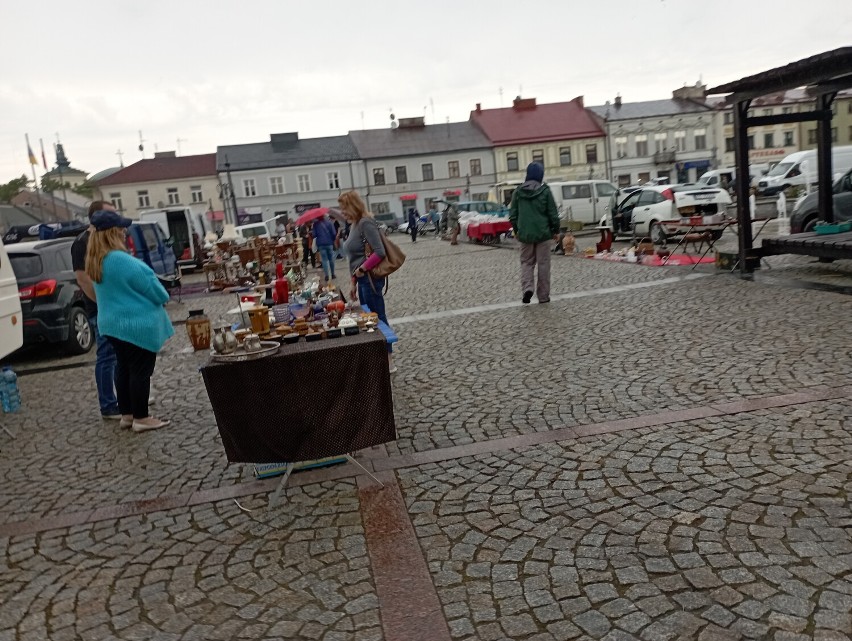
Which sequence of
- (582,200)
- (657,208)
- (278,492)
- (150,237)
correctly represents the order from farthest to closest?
(582,200) → (657,208) → (150,237) → (278,492)

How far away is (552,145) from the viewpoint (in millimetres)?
58188

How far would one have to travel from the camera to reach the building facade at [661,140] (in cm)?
5853

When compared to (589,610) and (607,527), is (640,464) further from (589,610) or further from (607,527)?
(589,610)

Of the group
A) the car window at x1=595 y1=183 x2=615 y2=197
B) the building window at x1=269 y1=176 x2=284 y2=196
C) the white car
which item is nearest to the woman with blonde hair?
the white car

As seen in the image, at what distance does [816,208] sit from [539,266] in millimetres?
5572

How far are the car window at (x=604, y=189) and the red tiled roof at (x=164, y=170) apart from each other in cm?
4560

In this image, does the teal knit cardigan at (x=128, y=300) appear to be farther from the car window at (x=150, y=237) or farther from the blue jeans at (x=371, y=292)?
the car window at (x=150, y=237)

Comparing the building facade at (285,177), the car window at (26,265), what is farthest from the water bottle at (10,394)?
the building facade at (285,177)

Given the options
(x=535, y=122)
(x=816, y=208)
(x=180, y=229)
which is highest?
(x=535, y=122)

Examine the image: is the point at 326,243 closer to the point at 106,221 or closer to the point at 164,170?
the point at 106,221

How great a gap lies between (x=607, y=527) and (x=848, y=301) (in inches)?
250

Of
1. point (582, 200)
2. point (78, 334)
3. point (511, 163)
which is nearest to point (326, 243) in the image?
point (78, 334)

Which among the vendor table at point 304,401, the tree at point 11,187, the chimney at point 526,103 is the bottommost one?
the vendor table at point 304,401

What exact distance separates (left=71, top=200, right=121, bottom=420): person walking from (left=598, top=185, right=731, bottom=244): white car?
575 inches
